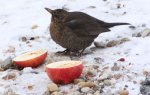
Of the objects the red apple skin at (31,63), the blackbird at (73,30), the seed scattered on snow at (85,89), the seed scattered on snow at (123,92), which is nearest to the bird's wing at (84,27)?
the blackbird at (73,30)

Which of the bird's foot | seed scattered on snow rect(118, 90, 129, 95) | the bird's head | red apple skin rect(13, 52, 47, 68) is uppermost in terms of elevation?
the bird's head

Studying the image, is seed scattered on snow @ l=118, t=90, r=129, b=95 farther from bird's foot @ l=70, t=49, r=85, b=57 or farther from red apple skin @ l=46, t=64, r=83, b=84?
bird's foot @ l=70, t=49, r=85, b=57

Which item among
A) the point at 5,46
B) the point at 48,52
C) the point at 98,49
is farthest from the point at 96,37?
the point at 5,46

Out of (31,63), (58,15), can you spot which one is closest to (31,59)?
(31,63)

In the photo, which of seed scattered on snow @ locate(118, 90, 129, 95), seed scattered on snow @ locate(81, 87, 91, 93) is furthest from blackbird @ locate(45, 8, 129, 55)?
seed scattered on snow @ locate(118, 90, 129, 95)

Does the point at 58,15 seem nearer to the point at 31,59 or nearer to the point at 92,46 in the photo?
the point at 92,46
